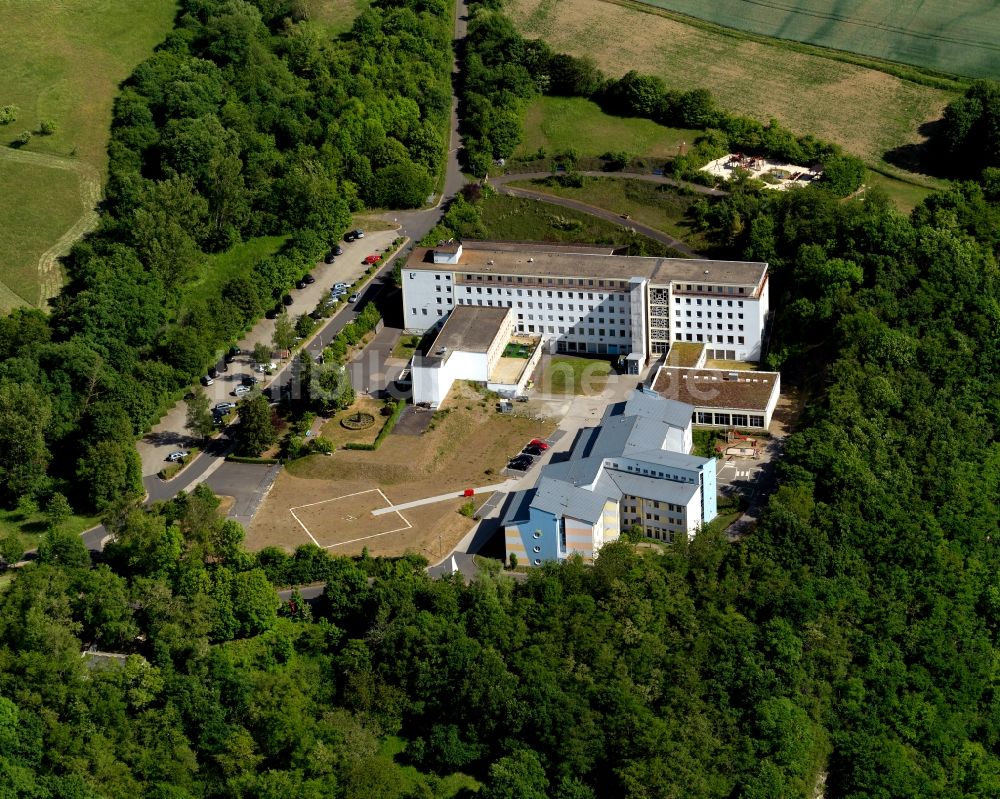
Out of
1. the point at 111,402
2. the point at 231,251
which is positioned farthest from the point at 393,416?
the point at 231,251

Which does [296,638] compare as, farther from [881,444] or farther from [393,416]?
[881,444]

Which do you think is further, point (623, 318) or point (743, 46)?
point (743, 46)

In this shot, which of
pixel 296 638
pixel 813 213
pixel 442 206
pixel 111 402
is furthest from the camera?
pixel 442 206

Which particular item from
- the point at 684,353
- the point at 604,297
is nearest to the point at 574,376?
the point at 604,297

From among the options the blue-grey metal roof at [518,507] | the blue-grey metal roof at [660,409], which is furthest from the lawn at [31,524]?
the blue-grey metal roof at [660,409]

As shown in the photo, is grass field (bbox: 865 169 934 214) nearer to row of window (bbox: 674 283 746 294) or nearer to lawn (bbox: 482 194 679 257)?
lawn (bbox: 482 194 679 257)

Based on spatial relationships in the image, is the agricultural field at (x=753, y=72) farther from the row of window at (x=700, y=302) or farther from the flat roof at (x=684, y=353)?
the flat roof at (x=684, y=353)

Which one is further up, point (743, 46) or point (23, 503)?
point (743, 46)

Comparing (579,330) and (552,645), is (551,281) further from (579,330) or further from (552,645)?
(552,645)

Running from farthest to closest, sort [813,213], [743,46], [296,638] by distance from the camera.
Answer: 1. [743,46]
2. [813,213]
3. [296,638]
